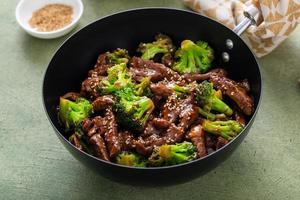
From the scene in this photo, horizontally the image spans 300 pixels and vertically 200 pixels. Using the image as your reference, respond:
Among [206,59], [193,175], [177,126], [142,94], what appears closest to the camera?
[193,175]

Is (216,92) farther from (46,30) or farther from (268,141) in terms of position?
(46,30)

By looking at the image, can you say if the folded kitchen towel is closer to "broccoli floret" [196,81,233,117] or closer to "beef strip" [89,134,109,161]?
"broccoli floret" [196,81,233,117]

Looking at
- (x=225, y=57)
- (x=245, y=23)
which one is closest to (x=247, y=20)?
(x=245, y=23)

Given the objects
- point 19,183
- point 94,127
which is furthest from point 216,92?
point 19,183

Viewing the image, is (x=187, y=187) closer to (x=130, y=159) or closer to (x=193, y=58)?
(x=130, y=159)

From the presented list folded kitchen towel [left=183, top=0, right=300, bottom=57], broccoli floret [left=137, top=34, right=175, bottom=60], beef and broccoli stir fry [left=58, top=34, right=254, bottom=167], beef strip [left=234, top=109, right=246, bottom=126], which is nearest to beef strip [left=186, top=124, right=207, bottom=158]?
beef and broccoli stir fry [left=58, top=34, right=254, bottom=167]
